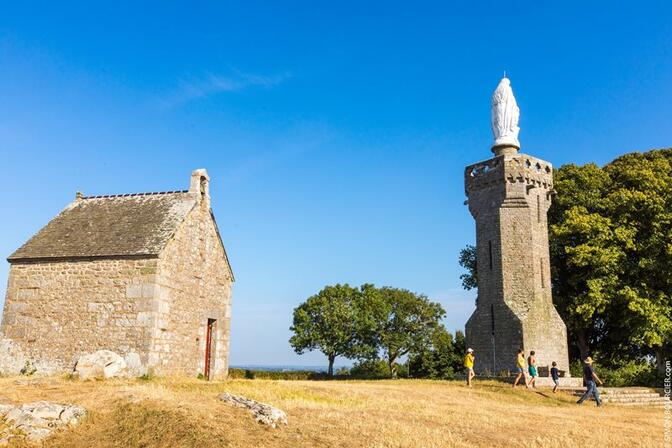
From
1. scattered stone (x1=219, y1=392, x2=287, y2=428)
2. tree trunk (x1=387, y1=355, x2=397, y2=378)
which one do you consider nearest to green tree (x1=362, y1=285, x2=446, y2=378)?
tree trunk (x1=387, y1=355, x2=397, y2=378)

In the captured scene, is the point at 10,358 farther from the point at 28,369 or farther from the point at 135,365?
the point at 135,365

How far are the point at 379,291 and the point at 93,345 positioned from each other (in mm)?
37092

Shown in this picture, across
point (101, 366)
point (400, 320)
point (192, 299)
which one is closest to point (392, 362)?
point (400, 320)

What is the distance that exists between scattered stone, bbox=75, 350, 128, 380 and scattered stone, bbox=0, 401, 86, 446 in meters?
5.86

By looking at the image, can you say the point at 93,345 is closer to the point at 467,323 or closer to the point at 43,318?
the point at 43,318

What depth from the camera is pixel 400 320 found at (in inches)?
2137

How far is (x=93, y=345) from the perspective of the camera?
2098 centimetres

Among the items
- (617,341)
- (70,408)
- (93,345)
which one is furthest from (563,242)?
(70,408)

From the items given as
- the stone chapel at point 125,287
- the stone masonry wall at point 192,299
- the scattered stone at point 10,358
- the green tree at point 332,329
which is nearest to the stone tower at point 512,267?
the stone masonry wall at point 192,299

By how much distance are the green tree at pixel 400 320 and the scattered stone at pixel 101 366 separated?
35.8 meters

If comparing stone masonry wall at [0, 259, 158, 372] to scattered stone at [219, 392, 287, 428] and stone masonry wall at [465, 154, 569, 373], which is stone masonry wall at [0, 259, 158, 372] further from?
stone masonry wall at [465, 154, 569, 373]

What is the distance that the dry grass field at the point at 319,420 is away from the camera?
10633 mm

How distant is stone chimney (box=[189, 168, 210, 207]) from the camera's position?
80.4 ft

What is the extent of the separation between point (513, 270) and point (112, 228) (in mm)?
18417
